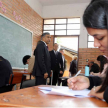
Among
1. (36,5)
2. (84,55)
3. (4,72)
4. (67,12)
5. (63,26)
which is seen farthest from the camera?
(63,26)

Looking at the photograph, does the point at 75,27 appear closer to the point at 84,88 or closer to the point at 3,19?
the point at 3,19

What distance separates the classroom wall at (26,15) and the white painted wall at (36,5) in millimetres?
125

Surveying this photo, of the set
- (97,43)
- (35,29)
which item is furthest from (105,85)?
(35,29)

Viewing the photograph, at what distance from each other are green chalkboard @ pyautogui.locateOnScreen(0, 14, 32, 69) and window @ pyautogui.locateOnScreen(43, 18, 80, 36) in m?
1.43

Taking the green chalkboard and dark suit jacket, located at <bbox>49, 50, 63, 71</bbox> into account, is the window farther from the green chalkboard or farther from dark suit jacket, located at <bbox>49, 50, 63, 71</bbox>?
dark suit jacket, located at <bbox>49, 50, 63, 71</bbox>

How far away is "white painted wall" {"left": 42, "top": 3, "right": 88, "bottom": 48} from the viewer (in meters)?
6.00

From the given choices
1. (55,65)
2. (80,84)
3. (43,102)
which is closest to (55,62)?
(55,65)

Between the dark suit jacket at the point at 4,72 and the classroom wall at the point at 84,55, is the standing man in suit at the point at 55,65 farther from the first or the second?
the classroom wall at the point at 84,55

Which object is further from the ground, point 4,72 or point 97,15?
point 97,15

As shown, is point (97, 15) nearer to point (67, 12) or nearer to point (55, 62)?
point (55, 62)

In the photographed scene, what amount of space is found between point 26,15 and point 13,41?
1.23m

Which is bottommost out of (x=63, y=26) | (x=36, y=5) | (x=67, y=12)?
(x=63, y=26)

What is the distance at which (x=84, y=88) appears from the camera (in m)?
0.92

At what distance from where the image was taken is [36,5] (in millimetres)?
5809
